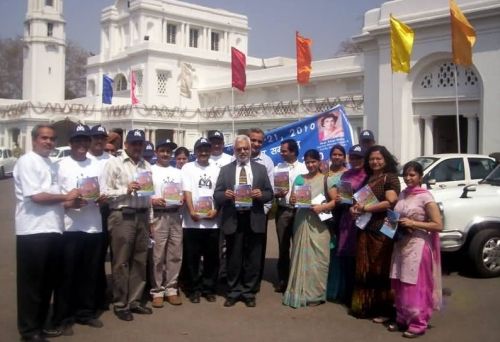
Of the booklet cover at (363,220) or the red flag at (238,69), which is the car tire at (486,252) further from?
the red flag at (238,69)

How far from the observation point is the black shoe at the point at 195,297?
21.5 ft

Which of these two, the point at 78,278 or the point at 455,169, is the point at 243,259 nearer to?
the point at 78,278

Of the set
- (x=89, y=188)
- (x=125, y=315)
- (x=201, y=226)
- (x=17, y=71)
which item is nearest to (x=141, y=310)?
(x=125, y=315)

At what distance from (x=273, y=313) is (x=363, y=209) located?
1.66m

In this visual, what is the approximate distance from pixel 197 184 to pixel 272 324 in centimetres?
196

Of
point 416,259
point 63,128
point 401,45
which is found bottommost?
point 416,259

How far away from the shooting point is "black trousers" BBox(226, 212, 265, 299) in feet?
21.2

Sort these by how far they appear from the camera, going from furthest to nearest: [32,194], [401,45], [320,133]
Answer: [401,45], [320,133], [32,194]

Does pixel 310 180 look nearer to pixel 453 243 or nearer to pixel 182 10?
pixel 453 243

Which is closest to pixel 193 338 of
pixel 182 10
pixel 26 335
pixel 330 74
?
pixel 26 335

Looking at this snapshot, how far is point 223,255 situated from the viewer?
25.7 feet

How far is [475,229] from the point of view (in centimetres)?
754

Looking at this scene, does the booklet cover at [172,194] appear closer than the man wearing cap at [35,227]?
No

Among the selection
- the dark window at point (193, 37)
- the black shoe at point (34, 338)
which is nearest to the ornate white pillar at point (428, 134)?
the black shoe at point (34, 338)
